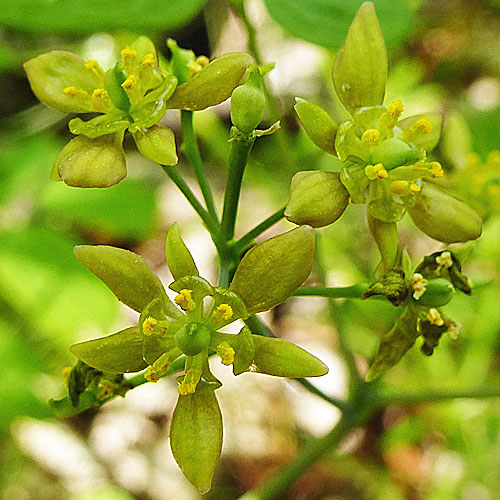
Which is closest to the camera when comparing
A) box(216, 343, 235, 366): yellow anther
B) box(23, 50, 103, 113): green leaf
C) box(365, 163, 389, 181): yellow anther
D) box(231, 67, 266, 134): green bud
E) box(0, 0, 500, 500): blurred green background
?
box(231, 67, 266, 134): green bud

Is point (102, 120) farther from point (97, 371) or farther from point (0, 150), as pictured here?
point (0, 150)

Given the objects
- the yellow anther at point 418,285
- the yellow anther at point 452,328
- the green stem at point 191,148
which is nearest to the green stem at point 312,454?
the yellow anther at point 452,328

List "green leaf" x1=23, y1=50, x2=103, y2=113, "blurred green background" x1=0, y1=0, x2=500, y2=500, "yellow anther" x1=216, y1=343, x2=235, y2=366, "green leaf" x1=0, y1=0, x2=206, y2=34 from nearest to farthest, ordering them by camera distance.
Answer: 1. "yellow anther" x1=216, y1=343, x2=235, y2=366
2. "green leaf" x1=23, y1=50, x2=103, y2=113
3. "green leaf" x1=0, y1=0, x2=206, y2=34
4. "blurred green background" x1=0, y1=0, x2=500, y2=500

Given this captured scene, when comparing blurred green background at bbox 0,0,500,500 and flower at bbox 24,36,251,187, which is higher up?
flower at bbox 24,36,251,187

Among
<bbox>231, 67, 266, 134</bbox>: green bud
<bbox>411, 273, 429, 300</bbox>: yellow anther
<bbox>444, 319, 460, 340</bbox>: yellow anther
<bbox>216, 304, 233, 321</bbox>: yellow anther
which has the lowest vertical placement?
<bbox>444, 319, 460, 340</bbox>: yellow anther

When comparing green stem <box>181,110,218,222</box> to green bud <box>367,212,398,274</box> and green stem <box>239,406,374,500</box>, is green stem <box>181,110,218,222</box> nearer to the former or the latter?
green bud <box>367,212,398,274</box>

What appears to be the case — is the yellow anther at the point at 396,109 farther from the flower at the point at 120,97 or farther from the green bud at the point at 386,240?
the flower at the point at 120,97

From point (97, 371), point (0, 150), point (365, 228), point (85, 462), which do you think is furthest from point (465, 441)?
point (0, 150)

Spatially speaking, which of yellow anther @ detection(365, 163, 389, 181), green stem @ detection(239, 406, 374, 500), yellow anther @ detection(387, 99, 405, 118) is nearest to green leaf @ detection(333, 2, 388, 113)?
yellow anther @ detection(387, 99, 405, 118)
